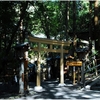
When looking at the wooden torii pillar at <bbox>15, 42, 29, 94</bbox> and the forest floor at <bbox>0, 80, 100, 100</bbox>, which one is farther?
the wooden torii pillar at <bbox>15, 42, 29, 94</bbox>

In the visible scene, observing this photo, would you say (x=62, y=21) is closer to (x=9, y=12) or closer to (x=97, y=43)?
(x=97, y=43)

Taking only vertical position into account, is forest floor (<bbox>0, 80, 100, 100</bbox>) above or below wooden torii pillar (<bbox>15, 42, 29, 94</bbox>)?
below

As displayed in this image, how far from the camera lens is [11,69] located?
13.2 metres

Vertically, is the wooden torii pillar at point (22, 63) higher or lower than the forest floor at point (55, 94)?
higher

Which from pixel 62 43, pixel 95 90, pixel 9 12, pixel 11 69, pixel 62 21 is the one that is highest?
pixel 62 21

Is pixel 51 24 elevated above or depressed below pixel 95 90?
above

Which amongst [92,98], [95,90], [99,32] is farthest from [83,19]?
[92,98]

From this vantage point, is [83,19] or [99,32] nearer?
[99,32]

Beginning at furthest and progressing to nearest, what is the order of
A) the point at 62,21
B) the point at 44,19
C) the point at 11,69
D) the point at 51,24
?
1. the point at 62,21
2. the point at 51,24
3. the point at 44,19
4. the point at 11,69

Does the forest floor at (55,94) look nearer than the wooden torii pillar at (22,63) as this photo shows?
Yes

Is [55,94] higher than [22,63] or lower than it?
lower

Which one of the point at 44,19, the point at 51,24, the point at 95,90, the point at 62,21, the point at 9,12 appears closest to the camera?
the point at 95,90

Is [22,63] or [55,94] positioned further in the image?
[22,63]

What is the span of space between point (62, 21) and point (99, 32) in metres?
9.61
